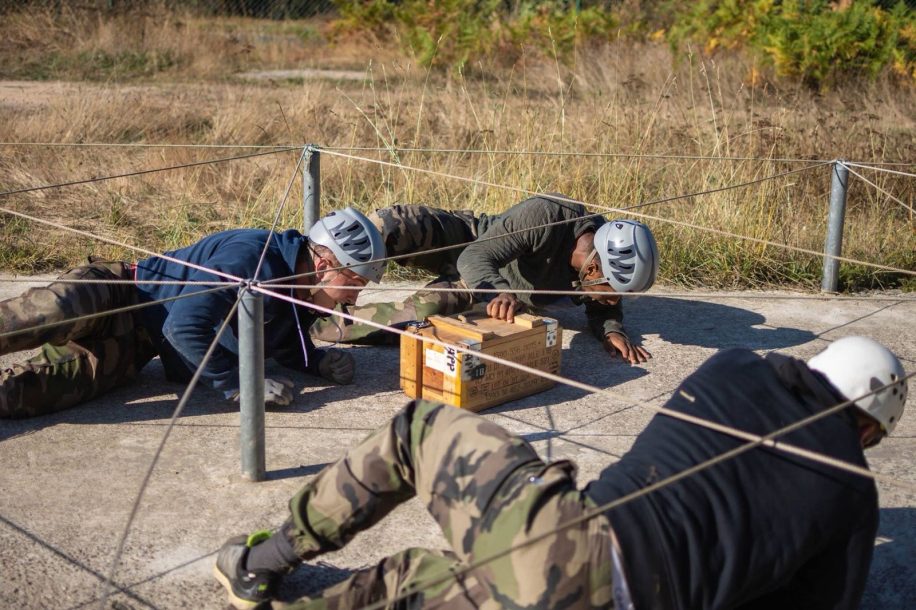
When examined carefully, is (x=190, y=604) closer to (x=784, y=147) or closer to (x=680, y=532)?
(x=680, y=532)

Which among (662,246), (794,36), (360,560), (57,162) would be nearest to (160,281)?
(360,560)

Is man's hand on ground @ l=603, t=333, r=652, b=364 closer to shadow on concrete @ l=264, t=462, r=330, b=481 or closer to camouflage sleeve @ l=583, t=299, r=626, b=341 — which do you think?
camouflage sleeve @ l=583, t=299, r=626, b=341

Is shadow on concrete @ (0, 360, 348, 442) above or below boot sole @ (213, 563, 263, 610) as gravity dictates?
above

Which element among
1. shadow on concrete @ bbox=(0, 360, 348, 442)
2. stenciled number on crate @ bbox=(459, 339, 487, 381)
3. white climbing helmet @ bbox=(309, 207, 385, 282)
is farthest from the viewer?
white climbing helmet @ bbox=(309, 207, 385, 282)

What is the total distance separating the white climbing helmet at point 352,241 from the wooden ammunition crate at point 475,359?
40cm

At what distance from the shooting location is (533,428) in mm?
5023

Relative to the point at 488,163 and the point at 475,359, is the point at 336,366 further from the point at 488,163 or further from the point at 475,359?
the point at 488,163

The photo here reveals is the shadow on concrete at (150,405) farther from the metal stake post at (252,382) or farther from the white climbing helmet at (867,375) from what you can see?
the white climbing helmet at (867,375)

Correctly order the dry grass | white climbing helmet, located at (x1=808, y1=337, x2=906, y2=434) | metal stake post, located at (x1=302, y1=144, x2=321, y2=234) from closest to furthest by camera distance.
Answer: white climbing helmet, located at (x1=808, y1=337, x2=906, y2=434) → metal stake post, located at (x1=302, y1=144, x2=321, y2=234) → the dry grass

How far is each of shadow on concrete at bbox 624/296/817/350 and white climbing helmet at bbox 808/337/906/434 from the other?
10.5ft

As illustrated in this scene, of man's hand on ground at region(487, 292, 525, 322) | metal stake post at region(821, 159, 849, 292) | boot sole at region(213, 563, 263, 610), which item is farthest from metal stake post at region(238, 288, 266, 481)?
metal stake post at region(821, 159, 849, 292)

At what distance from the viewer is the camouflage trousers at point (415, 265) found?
6109 mm

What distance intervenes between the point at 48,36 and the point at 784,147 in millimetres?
12031

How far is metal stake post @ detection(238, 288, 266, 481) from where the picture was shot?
4.01 metres
